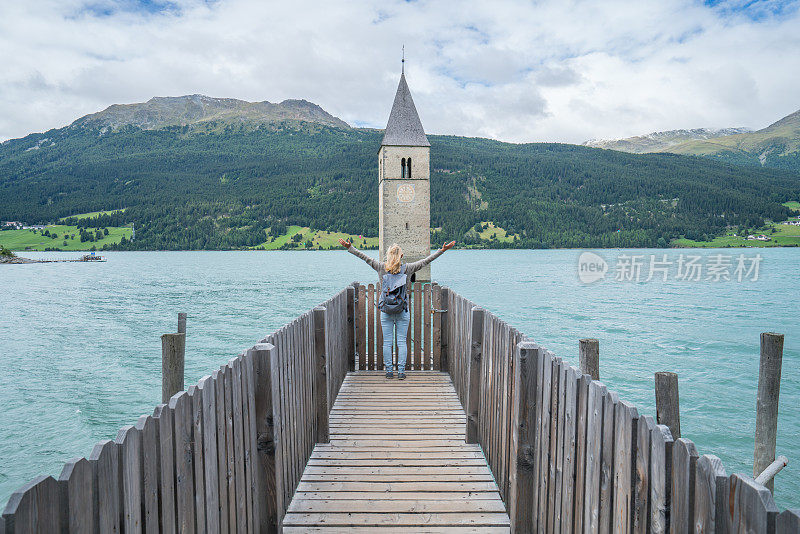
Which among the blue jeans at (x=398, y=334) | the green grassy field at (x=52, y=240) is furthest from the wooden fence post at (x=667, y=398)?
the green grassy field at (x=52, y=240)

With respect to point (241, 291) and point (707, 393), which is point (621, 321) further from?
point (241, 291)

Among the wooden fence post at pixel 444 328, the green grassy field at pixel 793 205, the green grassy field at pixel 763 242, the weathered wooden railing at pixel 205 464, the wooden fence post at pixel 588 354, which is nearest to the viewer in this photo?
the weathered wooden railing at pixel 205 464

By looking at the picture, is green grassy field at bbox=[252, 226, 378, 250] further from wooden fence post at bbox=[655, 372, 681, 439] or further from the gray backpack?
wooden fence post at bbox=[655, 372, 681, 439]

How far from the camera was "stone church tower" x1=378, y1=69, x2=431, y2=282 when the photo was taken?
46312 mm

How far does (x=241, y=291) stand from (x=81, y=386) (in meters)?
37.9

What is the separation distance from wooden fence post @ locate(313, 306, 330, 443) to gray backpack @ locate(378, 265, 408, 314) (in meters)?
1.91

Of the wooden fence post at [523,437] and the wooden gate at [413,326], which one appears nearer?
the wooden fence post at [523,437]

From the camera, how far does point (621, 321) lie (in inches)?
1478

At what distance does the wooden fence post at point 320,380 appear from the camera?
5.98 m

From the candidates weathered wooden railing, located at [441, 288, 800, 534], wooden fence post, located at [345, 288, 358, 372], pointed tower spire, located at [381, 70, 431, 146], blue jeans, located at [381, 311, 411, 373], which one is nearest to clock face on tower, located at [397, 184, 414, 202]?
pointed tower spire, located at [381, 70, 431, 146]

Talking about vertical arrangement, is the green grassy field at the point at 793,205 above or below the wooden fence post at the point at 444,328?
above

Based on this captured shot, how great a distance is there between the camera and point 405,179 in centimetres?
4688

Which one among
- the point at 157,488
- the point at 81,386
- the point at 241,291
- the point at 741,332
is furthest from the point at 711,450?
the point at 241,291

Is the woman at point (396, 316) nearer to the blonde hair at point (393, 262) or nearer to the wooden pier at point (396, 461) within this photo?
the blonde hair at point (393, 262)
